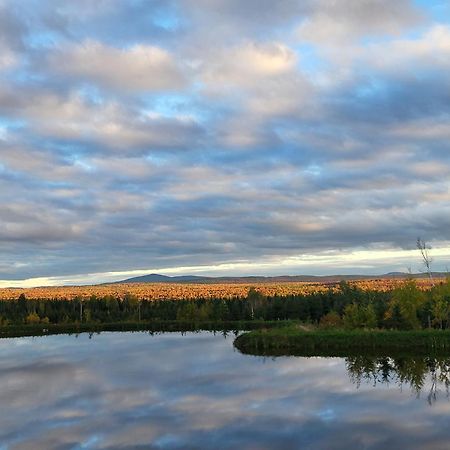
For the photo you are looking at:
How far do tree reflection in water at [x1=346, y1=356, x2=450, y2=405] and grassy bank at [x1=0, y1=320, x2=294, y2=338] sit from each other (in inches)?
2288

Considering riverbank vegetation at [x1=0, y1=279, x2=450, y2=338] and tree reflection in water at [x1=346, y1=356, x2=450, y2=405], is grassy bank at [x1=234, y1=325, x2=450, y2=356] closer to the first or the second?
tree reflection in water at [x1=346, y1=356, x2=450, y2=405]

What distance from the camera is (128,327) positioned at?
413 ft

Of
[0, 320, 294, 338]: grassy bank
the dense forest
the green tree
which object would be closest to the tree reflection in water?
the green tree

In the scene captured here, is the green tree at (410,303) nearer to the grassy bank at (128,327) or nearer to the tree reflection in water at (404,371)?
the tree reflection in water at (404,371)

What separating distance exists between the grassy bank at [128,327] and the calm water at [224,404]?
196 feet

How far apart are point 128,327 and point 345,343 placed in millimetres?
69718

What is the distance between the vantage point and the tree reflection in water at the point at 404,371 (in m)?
41.1

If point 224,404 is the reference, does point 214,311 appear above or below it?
above

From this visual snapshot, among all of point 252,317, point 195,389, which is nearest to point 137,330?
point 252,317

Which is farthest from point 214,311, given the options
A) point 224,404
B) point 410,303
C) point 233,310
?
point 224,404

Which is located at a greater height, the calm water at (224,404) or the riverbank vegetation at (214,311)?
A: the riverbank vegetation at (214,311)

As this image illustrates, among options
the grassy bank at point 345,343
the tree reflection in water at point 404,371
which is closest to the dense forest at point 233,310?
the grassy bank at point 345,343

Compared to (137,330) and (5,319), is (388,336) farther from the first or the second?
(5,319)

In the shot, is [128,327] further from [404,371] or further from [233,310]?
[404,371]
